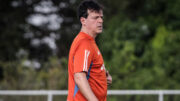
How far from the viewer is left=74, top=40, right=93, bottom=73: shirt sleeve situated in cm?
251

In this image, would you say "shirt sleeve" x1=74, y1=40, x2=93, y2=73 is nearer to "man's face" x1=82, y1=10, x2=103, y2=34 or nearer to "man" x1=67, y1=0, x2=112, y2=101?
"man" x1=67, y1=0, x2=112, y2=101

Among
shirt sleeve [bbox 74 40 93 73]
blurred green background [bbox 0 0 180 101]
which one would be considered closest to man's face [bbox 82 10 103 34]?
shirt sleeve [bbox 74 40 93 73]

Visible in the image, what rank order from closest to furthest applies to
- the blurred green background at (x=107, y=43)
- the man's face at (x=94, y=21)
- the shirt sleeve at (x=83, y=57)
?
1. the shirt sleeve at (x=83, y=57)
2. the man's face at (x=94, y=21)
3. the blurred green background at (x=107, y=43)

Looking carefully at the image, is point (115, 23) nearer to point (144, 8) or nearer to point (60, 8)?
point (144, 8)

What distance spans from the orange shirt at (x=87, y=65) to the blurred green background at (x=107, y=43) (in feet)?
20.7

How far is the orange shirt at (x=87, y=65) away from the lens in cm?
254

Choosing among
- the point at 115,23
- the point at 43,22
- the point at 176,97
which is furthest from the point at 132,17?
the point at 176,97

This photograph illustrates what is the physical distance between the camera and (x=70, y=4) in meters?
19.8

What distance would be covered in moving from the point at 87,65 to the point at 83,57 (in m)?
0.07

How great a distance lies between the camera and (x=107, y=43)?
50.6 feet

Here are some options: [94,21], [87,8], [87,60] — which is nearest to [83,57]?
[87,60]

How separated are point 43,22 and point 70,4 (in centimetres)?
205

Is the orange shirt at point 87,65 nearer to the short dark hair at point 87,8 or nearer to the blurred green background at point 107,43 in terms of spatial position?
the short dark hair at point 87,8

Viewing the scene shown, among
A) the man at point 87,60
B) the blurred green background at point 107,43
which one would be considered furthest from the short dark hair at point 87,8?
the blurred green background at point 107,43
